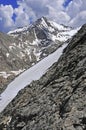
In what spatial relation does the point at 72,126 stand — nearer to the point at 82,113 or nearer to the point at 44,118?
the point at 82,113

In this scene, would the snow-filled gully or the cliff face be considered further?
the snow-filled gully

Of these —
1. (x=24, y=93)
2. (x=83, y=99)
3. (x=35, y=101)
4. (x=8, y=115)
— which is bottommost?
(x=83, y=99)

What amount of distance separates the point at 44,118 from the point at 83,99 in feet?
5.85

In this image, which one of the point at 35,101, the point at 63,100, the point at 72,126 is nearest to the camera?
the point at 72,126

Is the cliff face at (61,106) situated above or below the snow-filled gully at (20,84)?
below

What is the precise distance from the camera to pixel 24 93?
68.8 ft

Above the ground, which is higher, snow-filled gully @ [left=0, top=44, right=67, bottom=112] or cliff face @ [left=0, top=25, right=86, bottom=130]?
snow-filled gully @ [left=0, top=44, right=67, bottom=112]

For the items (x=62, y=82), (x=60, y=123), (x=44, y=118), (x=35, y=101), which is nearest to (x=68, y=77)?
(x=62, y=82)

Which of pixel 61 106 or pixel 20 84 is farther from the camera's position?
pixel 20 84

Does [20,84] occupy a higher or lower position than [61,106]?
higher

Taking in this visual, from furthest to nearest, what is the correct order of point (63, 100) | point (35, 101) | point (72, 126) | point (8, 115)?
point (8, 115) < point (35, 101) < point (63, 100) < point (72, 126)

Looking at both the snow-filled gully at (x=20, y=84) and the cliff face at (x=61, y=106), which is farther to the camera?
the snow-filled gully at (x=20, y=84)

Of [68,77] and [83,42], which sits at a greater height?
[83,42]

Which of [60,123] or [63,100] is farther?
[63,100]
